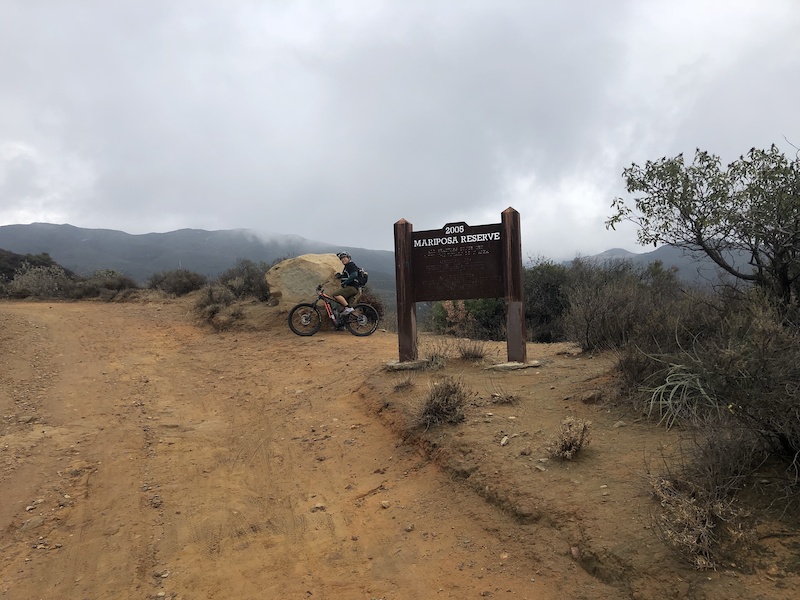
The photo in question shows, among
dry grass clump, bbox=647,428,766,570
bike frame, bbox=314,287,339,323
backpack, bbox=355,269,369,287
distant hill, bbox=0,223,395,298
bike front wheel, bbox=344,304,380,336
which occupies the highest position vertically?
distant hill, bbox=0,223,395,298

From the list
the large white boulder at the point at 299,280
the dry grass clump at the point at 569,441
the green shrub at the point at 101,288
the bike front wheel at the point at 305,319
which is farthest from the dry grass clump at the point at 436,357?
the green shrub at the point at 101,288

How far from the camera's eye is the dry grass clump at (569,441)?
13.9 feet

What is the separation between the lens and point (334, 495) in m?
4.82

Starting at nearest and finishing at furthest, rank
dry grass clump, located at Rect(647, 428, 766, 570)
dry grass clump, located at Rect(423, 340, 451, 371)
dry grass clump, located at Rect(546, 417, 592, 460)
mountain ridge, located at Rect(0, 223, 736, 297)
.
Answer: dry grass clump, located at Rect(647, 428, 766, 570) → dry grass clump, located at Rect(546, 417, 592, 460) → dry grass clump, located at Rect(423, 340, 451, 371) → mountain ridge, located at Rect(0, 223, 736, 297)

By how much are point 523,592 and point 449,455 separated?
5.99ft

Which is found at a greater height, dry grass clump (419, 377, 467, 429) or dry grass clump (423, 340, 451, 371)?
dry grass clump (423, 340, 451, 371)

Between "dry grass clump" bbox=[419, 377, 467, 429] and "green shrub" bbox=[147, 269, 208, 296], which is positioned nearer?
"dry grass clump" bbox=[419, 377, 467, 429]

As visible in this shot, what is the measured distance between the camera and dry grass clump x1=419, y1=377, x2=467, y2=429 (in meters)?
5.48

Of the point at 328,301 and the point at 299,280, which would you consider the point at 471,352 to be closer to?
the point at 328,301

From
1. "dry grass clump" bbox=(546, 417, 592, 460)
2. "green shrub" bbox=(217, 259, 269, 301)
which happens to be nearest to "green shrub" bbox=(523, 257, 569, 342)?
"green shrub" bbox=(217, 259, 269, 301)

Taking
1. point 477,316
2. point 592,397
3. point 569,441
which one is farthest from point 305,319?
point 569,441

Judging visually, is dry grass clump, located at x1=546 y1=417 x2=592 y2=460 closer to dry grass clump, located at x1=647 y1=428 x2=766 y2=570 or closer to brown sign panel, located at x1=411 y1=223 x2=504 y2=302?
dry grass clump, located at x1=647 y1=428 x2=766 y2=570

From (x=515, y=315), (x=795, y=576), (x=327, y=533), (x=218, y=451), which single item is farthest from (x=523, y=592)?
(x=515, y=315)

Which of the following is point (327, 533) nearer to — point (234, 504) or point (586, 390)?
point (234, 504)
